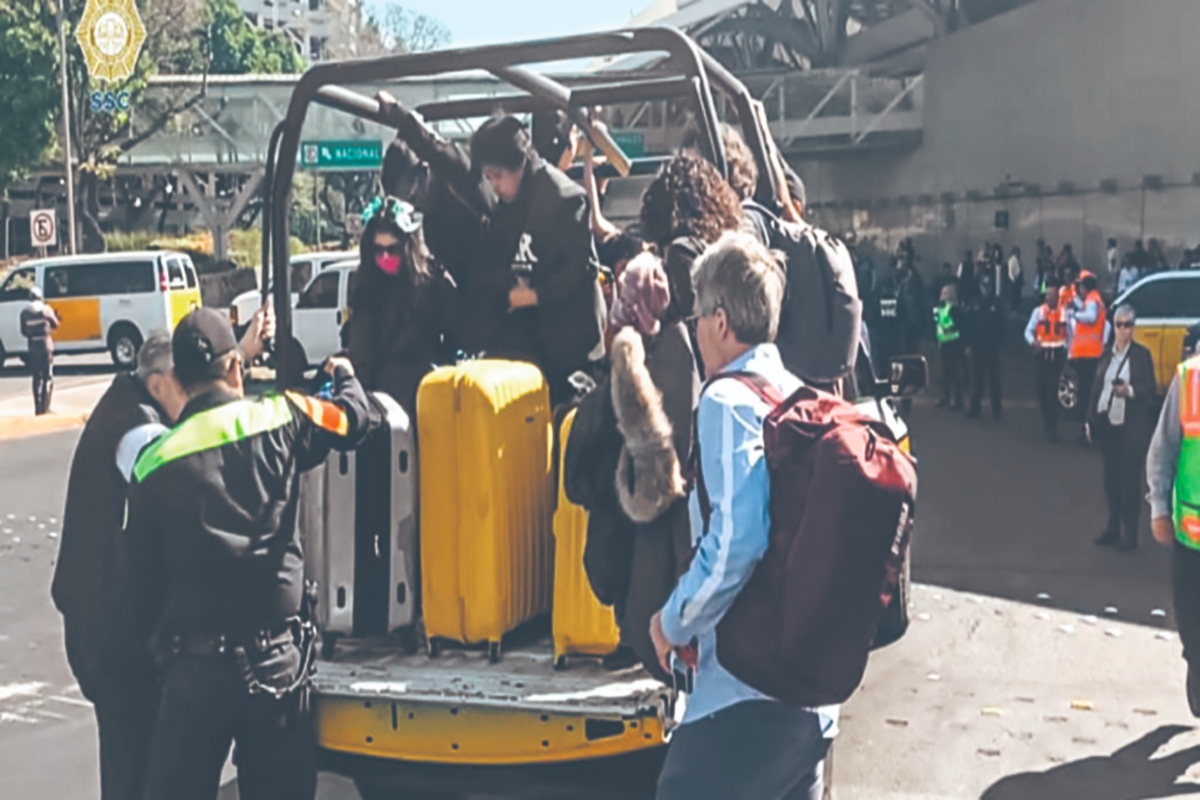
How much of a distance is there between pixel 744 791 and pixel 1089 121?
24790mm

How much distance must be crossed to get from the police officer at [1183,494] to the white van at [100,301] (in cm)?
2581

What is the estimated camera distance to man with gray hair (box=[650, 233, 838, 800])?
320 cm

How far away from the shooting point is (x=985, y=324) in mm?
16984

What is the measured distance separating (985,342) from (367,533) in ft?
45.0

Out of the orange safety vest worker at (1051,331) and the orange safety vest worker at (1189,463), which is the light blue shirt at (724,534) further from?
the orange safety vest worker at (1051,331)

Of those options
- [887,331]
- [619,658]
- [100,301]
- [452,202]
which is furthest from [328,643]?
[100,301]

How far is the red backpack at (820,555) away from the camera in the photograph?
3.02m

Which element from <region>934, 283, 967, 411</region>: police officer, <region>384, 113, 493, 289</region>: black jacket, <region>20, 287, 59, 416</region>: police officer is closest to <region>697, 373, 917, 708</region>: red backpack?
<region>384, 113, 493, 289</region>: black jacket

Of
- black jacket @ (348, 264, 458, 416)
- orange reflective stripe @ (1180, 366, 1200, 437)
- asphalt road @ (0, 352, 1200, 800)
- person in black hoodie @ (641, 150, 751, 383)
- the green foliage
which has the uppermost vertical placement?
the green foliage

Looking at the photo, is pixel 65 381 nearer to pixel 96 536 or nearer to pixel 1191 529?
pixel 96 536

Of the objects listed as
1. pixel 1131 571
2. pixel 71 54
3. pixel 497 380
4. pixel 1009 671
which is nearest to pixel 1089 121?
→ pixel 1131 571

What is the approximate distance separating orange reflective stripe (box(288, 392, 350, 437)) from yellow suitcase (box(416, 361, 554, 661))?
13.1 inches

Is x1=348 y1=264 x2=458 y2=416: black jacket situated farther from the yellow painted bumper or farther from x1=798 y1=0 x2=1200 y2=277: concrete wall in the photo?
x1=798 y1=0 x2=1200 y2=277: concrete wall

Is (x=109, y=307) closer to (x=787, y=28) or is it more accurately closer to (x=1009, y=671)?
(x=787, y=28)
